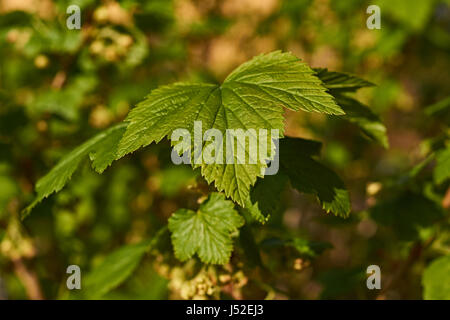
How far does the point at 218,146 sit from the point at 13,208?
119 cm

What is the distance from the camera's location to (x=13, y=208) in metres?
1.72

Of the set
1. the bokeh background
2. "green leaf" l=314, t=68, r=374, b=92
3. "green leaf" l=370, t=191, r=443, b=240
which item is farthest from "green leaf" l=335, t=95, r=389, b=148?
"green leaf" l=370, t=191, r=443, b=240

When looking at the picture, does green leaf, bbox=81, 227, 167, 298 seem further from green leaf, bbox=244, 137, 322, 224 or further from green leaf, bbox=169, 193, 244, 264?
green leaf, bbox=244, 137, 322, 224

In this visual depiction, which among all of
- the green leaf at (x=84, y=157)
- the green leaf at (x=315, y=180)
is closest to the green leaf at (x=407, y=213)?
the green leaf at (x=315, y=180)

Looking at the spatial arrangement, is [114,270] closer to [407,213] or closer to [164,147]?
[164,147]

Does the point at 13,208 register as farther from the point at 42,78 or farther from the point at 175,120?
the point at 175,120

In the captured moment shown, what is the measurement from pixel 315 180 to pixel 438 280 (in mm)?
555

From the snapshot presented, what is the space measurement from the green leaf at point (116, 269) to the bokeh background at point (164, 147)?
0.31 ft

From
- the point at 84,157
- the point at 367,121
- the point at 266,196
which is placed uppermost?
the point at 367,121

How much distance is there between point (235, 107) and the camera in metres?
0.89

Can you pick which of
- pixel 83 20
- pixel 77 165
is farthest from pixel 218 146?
pixel 83 20

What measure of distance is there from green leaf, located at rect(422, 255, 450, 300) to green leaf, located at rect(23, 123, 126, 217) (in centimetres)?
92

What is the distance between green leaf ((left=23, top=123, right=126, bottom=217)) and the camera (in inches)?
38.0

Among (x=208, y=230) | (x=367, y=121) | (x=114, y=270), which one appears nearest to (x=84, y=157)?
(x=208, y=230)
